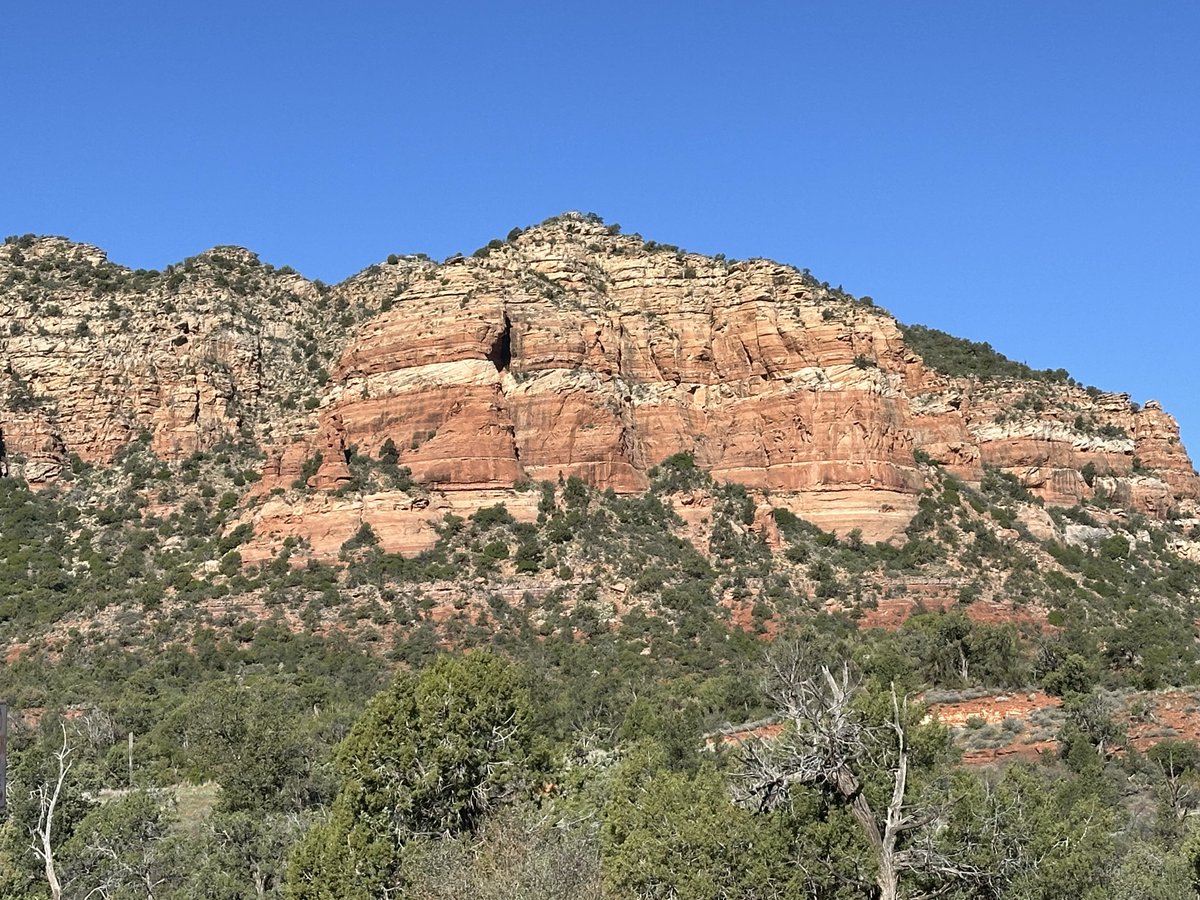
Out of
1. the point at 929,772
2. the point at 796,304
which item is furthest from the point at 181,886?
the point at 796,304

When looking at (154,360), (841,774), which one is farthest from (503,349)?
(841,774)

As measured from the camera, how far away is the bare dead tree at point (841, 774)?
66.1 feet

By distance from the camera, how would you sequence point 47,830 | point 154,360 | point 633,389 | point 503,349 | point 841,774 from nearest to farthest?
point 841,774 → point 47,830 → point 503,349 → point 633,389 → point 154,360

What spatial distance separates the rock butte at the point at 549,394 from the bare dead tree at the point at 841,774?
1950 inches

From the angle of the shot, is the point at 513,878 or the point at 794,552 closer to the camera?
the point at 513,878

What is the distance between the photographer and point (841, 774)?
20.7 meters

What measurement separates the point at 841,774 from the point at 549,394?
55649mm

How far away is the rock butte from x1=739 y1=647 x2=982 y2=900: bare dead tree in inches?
1950

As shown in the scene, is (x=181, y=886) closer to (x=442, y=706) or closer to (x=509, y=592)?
(x=442, y=706)

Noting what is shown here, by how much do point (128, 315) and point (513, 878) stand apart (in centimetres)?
7508

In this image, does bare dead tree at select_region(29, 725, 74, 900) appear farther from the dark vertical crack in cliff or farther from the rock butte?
the dark vertical crack in cliff

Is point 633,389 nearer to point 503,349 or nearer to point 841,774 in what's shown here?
point 503,349

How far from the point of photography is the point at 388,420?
245 feet

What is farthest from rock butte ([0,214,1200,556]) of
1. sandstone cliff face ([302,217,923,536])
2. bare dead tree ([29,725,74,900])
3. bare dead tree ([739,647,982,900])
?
bare dead tree ([739,647,982,900])
